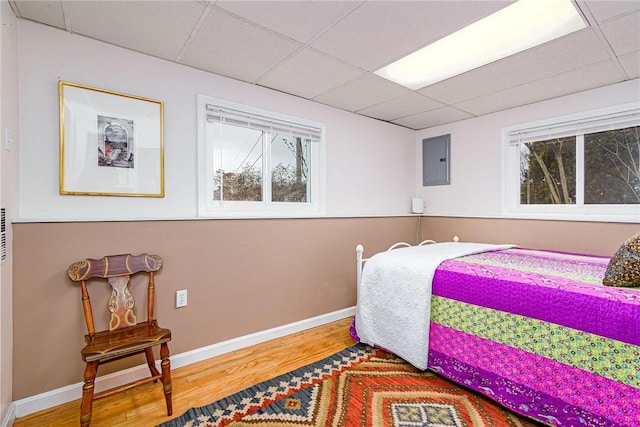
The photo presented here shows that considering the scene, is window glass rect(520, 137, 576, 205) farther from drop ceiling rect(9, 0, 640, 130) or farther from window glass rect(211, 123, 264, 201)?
window glass rect(211, 123, 264, 201)

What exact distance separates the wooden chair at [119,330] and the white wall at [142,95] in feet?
1.03

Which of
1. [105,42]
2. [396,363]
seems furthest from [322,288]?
[105,42]

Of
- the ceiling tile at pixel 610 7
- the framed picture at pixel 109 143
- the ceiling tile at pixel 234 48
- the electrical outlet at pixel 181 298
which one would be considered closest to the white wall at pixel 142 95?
the framed picture at pixel 109 143

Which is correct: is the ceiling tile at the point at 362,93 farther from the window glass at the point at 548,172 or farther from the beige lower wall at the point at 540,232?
the beige lower wall at the point at 540,232

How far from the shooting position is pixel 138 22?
5.92ft

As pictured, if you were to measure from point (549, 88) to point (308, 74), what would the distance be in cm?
209

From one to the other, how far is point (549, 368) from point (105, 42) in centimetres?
320

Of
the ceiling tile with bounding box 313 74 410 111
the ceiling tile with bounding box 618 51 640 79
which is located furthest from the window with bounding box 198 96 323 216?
the ceiling tile with bounding box 618 51 640 79

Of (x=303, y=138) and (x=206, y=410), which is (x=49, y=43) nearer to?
(x=303, y=138)

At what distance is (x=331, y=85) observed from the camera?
2.69 meters

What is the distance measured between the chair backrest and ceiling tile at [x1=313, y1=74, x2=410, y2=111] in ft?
6.64

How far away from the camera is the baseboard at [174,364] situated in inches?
70.4

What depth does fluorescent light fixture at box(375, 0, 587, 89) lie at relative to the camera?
185cm

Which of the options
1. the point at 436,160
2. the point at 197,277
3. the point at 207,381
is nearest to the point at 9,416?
the point at 207,381
